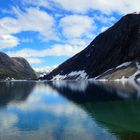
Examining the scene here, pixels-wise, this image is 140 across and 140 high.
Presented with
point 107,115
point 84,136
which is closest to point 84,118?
point 107,115

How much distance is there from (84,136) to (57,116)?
20.0m

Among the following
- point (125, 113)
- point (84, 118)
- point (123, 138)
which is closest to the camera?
point (123, 138)

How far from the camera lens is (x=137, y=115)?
→ 59375mm

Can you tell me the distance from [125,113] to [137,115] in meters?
3.32

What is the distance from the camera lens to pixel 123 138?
1511 inches

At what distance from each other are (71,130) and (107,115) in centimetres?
1654

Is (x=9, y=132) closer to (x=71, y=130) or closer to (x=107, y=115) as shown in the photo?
(x=71, y=130)

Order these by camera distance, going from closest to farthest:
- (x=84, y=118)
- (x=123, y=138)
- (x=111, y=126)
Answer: (x=123, y=138)
(x=111, y=126)
(x=84, y=118)

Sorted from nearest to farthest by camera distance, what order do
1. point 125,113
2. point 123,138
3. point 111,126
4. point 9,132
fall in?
point 123,138 < point 9,132 < point 111,126 < point 125,113

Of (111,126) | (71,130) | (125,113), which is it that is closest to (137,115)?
(125,113)

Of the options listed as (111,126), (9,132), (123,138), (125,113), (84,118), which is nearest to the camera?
(123,138)

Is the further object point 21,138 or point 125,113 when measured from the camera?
point 125,113

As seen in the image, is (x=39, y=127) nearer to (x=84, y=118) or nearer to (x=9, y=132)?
(x=9, y=132)

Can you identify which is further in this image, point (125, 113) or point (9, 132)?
→ point (125, 113)
